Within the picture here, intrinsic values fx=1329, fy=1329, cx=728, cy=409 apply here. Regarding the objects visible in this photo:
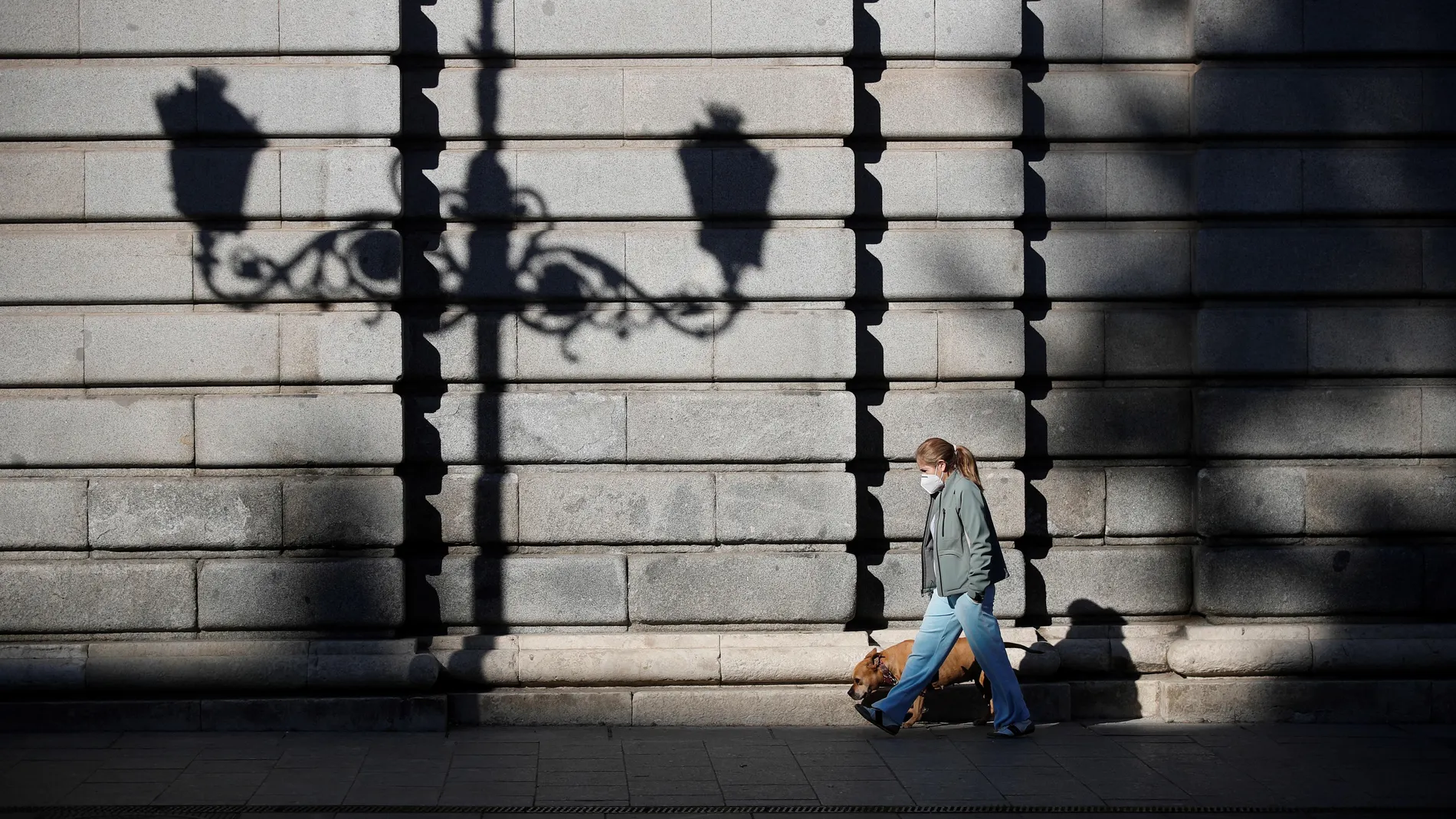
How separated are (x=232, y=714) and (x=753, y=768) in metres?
3.21

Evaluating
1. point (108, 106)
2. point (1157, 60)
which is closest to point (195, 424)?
point (108, 106)

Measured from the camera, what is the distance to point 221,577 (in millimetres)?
8188

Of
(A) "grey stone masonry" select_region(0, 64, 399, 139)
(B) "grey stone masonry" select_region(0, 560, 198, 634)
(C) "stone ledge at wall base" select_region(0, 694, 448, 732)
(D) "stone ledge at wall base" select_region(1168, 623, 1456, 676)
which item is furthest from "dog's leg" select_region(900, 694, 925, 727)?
(A) "grey stone masonry" select_region(0, 64, 399, 139)

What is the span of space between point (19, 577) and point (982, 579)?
583 centimetres

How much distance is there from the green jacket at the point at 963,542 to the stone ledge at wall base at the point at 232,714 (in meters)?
3.15

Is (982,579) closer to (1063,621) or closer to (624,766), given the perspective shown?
(1063,621)

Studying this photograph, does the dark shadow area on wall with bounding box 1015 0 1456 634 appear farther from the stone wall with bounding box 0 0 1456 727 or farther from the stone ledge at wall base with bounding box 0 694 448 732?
the stone ledge at wall base with bounding box 0 694 448 732

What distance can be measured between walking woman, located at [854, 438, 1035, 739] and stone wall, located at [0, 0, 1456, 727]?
1.82ft

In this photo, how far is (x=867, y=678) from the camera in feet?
26.2

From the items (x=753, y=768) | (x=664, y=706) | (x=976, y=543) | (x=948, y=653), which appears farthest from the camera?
(x=664, y=706)

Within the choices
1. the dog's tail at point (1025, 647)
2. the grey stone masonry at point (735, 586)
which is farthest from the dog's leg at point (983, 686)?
the grey stone masonry at point (735, 586)

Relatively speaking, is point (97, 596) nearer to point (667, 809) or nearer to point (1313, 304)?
point (667, 809)

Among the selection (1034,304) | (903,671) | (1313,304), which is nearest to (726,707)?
(903,671)

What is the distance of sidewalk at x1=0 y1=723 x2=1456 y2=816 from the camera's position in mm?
6742
